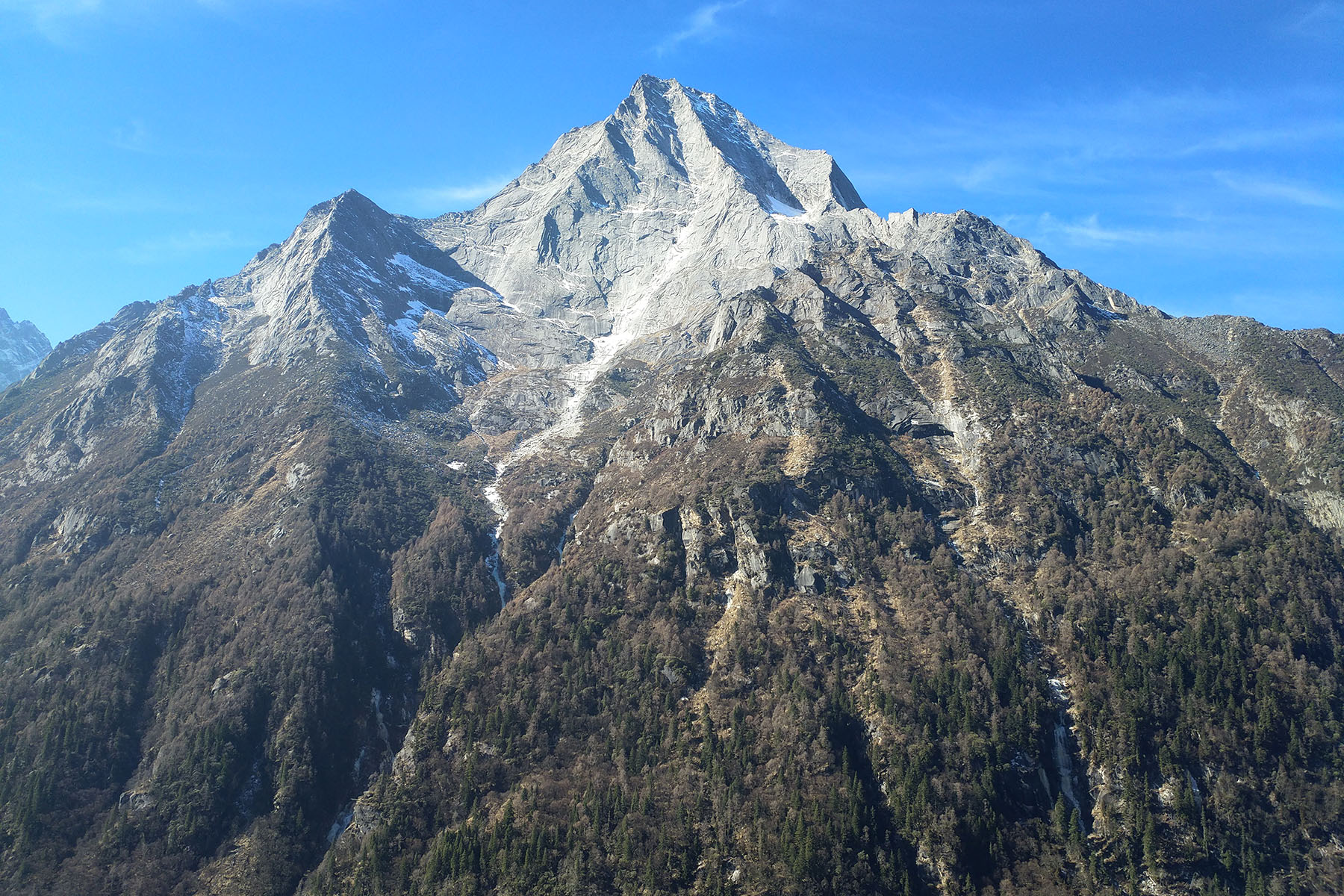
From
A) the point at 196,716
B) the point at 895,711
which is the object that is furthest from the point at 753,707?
the point at 196,716

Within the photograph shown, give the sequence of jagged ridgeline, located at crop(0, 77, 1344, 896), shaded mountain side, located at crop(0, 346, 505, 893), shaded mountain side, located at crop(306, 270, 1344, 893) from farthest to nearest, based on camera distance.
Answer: shaded mountain side, located at crop(0, 346, 505, 893), jagged ridgeline, located at crop(0, 77, 1344, 896), shaded mountain side, located at crop(306, 270, 1344, 893)

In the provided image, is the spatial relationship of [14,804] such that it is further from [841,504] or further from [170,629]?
[841,504]

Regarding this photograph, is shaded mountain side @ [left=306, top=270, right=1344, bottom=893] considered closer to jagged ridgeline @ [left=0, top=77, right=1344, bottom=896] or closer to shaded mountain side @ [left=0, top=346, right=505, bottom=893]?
jagged ridgeline @ [left=0, top=77, right=1344, bottom=896]

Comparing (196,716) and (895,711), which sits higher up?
(895,711)

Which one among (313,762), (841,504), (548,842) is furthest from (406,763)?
(841,504)

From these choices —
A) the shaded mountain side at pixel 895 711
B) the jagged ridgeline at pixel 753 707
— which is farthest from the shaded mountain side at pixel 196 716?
the shaded mountain side at pixel 895 711

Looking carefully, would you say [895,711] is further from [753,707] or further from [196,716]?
[196,716]

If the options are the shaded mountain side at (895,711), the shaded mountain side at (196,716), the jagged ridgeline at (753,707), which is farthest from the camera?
the shaded mountain side at (196,716)

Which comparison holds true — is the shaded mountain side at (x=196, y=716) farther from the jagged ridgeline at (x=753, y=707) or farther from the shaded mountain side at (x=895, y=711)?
the shaded mountain side at (x=895, y=711)

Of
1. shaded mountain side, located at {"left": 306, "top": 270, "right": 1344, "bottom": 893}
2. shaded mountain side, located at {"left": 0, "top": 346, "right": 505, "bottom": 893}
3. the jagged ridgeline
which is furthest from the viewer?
shaded mountain side, located at {"left": 0, "top": 346, "right": 505, "bottom": 893}

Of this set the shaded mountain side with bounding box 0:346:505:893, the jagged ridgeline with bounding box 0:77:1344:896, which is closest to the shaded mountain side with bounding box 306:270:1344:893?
the jagged ridgeline with bounding box 0:77:1344:896

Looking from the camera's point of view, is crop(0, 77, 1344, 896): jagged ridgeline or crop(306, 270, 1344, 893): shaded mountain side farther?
crop(0, 77, 1344, 896): jagged ridgeline
